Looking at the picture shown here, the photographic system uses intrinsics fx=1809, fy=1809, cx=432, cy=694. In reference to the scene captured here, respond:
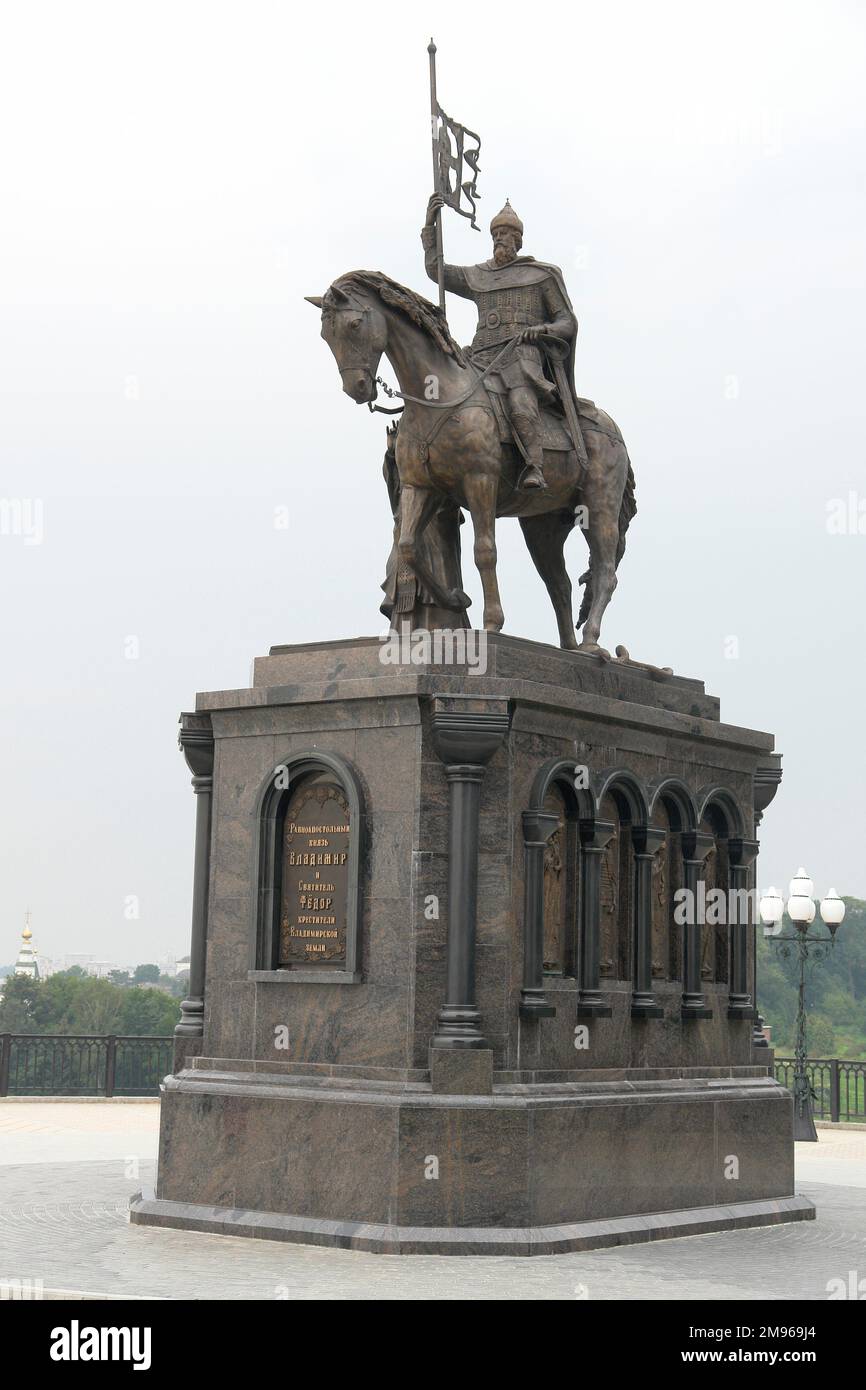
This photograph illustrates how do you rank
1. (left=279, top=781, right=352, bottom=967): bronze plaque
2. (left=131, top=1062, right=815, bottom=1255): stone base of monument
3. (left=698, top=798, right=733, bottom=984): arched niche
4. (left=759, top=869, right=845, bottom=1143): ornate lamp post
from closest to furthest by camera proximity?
(left=131, top=1062, right=815, bottom=1255): stone base of monument < (left=279, top=781, right=352, bottom=967): bronze plaque < (left=698, top=798, right=733, bottom=984): arched niche < (left=759, top=869, right=845, bottom=1143): ornate lamp post

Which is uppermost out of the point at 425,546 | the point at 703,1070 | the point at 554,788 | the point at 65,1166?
the point at 425,546

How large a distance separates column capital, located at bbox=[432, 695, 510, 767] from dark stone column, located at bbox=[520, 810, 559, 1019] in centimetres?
71

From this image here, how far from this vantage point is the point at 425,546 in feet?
47.9

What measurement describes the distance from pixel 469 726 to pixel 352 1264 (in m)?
3.65

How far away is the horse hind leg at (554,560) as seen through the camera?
15.8 metres

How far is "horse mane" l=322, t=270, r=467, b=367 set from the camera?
535 inches

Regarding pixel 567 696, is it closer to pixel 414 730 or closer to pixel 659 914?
pixel 414 730

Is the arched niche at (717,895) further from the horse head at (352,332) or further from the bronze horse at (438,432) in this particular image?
the horse head at (352,332)

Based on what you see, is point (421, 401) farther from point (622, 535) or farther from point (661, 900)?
point (661, 900)

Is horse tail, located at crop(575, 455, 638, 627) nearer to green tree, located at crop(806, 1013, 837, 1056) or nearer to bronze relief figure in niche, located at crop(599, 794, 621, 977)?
bronze relief figure in niche, located at crop(599, 794, 621, 977)

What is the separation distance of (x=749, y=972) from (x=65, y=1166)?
6.77 meters

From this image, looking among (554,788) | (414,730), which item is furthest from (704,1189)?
(414,730)

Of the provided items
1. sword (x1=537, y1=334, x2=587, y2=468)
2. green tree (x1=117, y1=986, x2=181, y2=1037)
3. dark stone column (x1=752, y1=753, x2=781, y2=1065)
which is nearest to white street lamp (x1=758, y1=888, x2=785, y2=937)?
dark stone column (x1=752, y1=753, x2=781, y2=1065)

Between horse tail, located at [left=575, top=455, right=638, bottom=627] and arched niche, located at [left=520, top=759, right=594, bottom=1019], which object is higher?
horse tail, located at [left=575, top=455, right=638, bottom=627]
